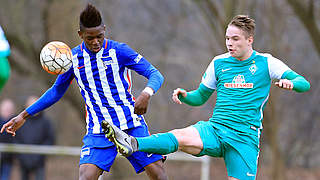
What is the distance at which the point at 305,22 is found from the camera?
8.97 metres

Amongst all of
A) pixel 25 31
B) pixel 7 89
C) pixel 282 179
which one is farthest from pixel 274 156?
pixel 7 89

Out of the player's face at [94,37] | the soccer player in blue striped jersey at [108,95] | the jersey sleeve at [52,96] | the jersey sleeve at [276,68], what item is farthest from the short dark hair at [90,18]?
the jersey sleeve at [276,68]

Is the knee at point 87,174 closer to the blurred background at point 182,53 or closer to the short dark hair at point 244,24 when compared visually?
the short dark hair at point 244,24

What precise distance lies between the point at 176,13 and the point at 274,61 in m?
9.66

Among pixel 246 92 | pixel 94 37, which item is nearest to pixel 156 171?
pixel 246 92

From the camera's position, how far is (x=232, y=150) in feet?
15.9

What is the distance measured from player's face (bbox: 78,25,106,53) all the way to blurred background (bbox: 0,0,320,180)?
191 inches

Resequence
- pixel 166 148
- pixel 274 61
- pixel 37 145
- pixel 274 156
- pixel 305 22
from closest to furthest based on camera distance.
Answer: pixel 166 148, pixel 274 61, pixel 305 22, pixel 37 145, pixel 274 156

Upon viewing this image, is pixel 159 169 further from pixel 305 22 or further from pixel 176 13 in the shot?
pixel 176 13

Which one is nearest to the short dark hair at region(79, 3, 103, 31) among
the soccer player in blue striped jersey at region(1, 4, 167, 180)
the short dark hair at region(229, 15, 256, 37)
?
the soccer player in blue striped jersey at region(1, 4, 167, 180)

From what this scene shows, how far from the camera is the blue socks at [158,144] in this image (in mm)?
4523

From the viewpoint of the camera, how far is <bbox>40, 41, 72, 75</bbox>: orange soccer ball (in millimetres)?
4918

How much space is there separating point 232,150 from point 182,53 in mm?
10126

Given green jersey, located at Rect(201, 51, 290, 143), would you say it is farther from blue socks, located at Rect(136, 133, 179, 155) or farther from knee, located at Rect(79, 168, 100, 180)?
knee, located at Rect(79, 168, 100, 180)
